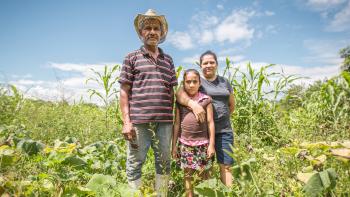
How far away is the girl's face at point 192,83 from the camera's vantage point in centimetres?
279

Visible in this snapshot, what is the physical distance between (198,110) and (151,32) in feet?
2.56

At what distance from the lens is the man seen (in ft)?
8.24

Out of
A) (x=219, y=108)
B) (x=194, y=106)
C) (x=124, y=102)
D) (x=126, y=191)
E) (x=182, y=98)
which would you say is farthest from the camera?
(x=219, y=108)

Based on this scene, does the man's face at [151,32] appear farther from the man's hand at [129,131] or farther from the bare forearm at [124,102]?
the man's hand at [129,131]

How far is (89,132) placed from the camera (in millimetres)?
4379

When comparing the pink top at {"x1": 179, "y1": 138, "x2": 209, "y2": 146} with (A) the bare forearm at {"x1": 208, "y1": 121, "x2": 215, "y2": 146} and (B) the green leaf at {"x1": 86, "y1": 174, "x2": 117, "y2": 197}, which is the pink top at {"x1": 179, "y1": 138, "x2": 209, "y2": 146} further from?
(B) the green leaf at {"x1": 86, "y1": 174, "x2": 117, "y2": 197}

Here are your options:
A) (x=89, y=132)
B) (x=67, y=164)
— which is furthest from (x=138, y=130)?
(x=89, y=132)

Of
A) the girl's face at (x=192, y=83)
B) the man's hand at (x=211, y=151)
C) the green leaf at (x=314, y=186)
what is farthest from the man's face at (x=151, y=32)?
the green leaf at (x=314, y=186)

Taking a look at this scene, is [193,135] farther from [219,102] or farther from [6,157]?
[6,157]

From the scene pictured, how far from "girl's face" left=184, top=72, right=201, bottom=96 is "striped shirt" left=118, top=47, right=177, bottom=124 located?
0.24 metres

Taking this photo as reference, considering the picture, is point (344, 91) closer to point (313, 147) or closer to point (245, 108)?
point (313, 147)

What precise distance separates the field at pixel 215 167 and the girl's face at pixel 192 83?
1.89ft

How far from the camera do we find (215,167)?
3.15 metres

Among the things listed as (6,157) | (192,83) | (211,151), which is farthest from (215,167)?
(6,157)
